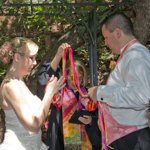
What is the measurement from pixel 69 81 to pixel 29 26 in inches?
106

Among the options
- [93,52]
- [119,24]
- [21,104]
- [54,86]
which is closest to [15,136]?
[21,104]

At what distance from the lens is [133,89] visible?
261 cm

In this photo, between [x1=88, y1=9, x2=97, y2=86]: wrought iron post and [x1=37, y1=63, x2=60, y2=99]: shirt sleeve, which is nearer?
Answer: [x1=37, y1=63, x2=60, y2=99]: shirt sleeve

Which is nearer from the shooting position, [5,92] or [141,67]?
[141,67]

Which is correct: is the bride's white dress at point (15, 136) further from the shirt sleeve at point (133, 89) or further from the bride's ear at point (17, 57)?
the shirt sleeve at point (133, 89)

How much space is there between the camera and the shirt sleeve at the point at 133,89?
2.60 metres

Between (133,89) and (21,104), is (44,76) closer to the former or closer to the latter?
(21,104)

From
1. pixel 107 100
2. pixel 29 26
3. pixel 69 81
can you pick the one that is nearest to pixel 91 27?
pixel 69 81

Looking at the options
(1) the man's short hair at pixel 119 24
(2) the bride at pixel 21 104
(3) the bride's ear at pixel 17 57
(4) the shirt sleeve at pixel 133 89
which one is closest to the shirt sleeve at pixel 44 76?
(2) the bride at pixel 21 104

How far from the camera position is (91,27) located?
4.10m

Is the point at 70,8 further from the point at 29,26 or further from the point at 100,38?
the point at 29,26

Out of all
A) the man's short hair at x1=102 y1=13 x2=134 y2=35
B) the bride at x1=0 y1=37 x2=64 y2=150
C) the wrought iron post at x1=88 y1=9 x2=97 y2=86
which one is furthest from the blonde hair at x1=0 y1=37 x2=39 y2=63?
the wrought iron post at x1=88 y1=9 x2=97 y2=86

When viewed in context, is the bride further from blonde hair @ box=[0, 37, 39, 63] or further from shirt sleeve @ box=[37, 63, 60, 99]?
shirt sleeve @ box=[37, 63, 60, 99]

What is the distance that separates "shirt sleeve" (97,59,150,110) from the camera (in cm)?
260
